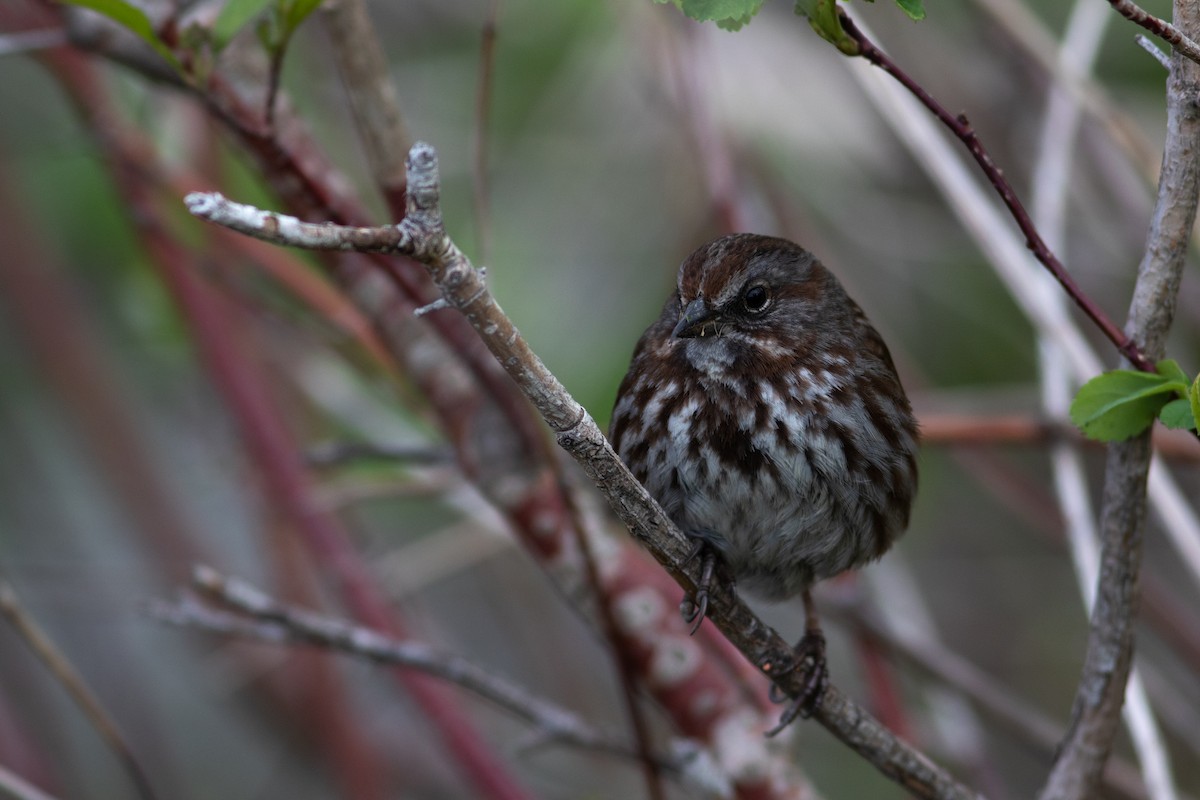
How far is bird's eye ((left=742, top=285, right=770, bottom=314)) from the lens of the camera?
2840 mm

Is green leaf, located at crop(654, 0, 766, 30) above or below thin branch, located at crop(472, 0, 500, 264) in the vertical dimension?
below

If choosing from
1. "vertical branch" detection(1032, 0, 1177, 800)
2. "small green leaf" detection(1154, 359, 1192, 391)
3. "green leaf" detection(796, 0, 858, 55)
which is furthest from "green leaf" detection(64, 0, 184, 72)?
"vertical branch" detection(1032, 0, 1177, 800)

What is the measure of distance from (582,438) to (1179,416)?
→ 34.0 inches

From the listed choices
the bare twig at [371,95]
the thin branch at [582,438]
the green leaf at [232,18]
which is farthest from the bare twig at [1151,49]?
the bare twig at [371,95]

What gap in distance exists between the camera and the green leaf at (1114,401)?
2029 millimetres

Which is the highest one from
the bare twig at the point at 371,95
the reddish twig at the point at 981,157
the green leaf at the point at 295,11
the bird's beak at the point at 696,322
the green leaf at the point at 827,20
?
the bare twig at the point at 371,95

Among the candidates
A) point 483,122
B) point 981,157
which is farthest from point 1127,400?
point 483,122

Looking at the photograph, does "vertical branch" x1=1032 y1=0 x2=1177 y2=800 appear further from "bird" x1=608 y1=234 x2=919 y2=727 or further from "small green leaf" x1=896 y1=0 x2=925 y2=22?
"small green leaf" x1=896 y1=0 x2=925 y2=22

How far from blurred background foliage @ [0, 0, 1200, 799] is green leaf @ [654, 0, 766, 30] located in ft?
6.42

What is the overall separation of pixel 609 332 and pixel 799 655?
249 centimetres

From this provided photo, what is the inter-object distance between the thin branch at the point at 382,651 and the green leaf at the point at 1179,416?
52.3 inches

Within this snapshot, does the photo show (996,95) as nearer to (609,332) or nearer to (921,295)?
(921,295)

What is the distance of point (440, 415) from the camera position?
312 cm

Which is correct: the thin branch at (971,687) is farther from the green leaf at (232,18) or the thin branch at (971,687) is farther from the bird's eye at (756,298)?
the green leaf at (232,18)
